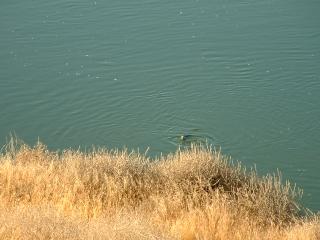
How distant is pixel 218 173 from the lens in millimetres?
8727

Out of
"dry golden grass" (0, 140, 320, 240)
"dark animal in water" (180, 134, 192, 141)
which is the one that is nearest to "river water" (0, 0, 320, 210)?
"dark animal in water" (180, 134, 192, 141)

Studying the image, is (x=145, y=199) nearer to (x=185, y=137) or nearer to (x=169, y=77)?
(x=185, y=137)

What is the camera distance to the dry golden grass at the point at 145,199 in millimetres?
5762

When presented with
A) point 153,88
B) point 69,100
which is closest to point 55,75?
point 69,100

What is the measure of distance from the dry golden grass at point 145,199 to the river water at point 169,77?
1790mm

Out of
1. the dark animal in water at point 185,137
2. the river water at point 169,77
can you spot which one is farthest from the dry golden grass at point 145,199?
the dark animal in water at point 185,137

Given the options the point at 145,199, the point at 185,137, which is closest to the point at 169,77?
the point at 185,137

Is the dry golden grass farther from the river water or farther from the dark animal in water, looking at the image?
the dark animal in water

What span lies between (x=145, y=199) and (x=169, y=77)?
664cm

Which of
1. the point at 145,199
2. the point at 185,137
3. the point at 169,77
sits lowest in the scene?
the point at 145,199

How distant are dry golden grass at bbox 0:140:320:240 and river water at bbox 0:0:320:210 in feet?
5.87

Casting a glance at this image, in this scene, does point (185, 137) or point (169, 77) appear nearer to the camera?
point (185, 137)

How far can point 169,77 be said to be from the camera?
14.2 m

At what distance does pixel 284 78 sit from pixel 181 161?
597cm
